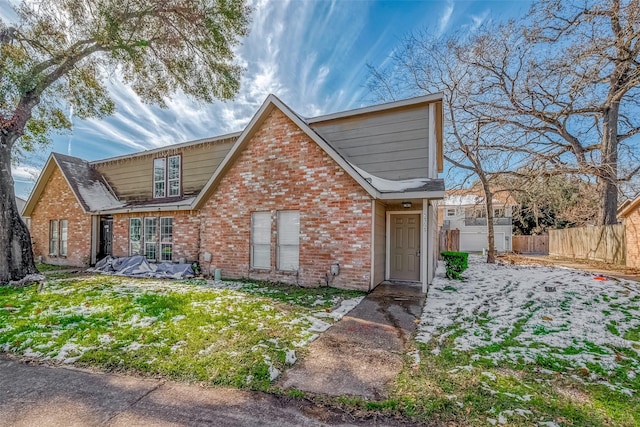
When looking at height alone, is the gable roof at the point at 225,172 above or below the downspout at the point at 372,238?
above

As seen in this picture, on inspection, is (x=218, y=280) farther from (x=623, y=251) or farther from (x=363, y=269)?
(x=623, y=251)

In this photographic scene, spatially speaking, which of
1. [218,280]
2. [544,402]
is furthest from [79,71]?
[544,402]

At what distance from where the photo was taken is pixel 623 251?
517 inches

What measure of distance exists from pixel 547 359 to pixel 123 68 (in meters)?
15.6

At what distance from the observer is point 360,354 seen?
4211 millimetres

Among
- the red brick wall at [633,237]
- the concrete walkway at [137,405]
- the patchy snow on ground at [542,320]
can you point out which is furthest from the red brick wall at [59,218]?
the red brick wall at [633,237]

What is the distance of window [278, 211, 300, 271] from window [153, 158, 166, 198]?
742cm

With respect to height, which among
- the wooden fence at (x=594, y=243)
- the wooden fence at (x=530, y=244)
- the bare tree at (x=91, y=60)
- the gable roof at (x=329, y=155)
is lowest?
the wooden fence at (x=530, y=244)

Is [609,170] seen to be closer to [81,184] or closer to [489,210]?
[489,210]

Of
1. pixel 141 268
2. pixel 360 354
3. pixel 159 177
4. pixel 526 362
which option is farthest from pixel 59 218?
pixel 526 362

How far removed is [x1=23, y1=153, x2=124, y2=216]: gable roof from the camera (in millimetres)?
13539

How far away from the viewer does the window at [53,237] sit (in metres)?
14.6

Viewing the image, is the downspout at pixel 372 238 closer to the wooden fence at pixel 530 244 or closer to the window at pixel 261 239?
the window at pixel 261 239

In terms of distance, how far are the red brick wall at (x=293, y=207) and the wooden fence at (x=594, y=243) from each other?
13.3m
